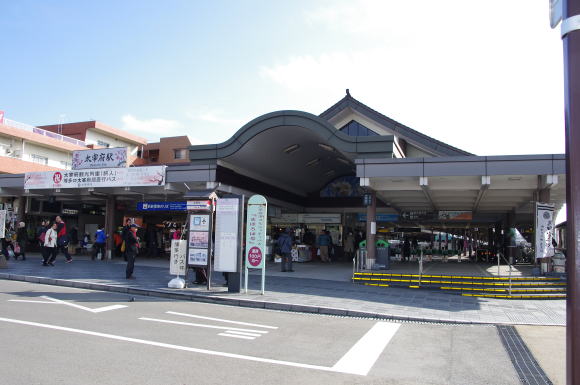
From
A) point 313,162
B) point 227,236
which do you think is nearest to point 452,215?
point 313,162

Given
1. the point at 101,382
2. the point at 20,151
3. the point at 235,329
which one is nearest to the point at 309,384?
the point at 101,382

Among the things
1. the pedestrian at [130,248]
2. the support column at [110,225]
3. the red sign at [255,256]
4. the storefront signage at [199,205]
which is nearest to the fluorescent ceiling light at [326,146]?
the storefront signage at [199,205]

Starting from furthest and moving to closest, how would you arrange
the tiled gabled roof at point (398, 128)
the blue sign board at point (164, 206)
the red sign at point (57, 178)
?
the tiled gabled roof at point (398, 128)
the red sign at point (57, 178)
the blue sign board at point (164, 206)

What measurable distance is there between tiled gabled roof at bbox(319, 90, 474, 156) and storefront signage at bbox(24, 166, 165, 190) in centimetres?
1148

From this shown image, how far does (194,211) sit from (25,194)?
15420mm

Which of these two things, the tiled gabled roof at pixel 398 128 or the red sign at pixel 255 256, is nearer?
the red sign at pixel 255 256

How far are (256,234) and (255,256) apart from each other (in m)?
0.57

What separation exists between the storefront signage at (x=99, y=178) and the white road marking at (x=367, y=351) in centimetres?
1274

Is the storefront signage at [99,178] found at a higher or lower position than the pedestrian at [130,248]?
higher

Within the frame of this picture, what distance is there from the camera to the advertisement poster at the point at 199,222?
12079 millimetres

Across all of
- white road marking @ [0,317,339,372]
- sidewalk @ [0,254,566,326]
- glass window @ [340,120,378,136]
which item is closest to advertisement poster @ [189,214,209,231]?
sidewalk @ [0,254,566,326]

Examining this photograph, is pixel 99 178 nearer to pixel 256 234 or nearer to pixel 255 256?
pixel 256 234

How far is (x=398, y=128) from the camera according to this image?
25156 millimetres

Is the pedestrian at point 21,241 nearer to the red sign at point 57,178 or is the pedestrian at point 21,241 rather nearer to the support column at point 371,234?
the red sign at point 57,178
